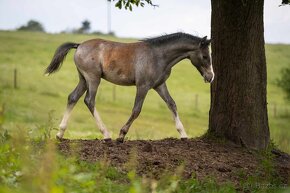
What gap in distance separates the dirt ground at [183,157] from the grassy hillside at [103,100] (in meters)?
7.31

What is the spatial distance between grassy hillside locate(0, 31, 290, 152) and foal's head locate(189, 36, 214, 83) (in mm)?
7974

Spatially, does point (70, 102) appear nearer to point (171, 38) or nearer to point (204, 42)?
point (171, 38)

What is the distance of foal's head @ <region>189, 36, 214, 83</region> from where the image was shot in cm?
1354

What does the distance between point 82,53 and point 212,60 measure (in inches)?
126

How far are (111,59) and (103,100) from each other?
37.4 metres

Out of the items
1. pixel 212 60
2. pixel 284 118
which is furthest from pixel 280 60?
pixel 212 60

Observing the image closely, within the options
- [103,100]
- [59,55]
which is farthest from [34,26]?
[59,55]

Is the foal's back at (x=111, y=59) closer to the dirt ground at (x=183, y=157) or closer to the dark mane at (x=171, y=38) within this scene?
the dark mane at (x=171, y=38)

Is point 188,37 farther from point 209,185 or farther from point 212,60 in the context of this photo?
point 209,185

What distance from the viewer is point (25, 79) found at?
53500 mm

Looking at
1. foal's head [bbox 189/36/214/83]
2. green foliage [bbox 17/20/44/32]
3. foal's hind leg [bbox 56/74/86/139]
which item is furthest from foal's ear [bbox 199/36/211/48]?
green foliage [bbox 17/20/44/32]

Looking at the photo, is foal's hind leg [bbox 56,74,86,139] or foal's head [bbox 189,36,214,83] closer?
foal's head [bbox 189,36,214,83]

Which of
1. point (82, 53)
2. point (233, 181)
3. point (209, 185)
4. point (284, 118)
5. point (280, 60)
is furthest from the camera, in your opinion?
point (280, 60)

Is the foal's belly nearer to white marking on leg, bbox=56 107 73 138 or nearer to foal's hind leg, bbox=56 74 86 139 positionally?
foal's hind leg, bbox=56 74 86 139
